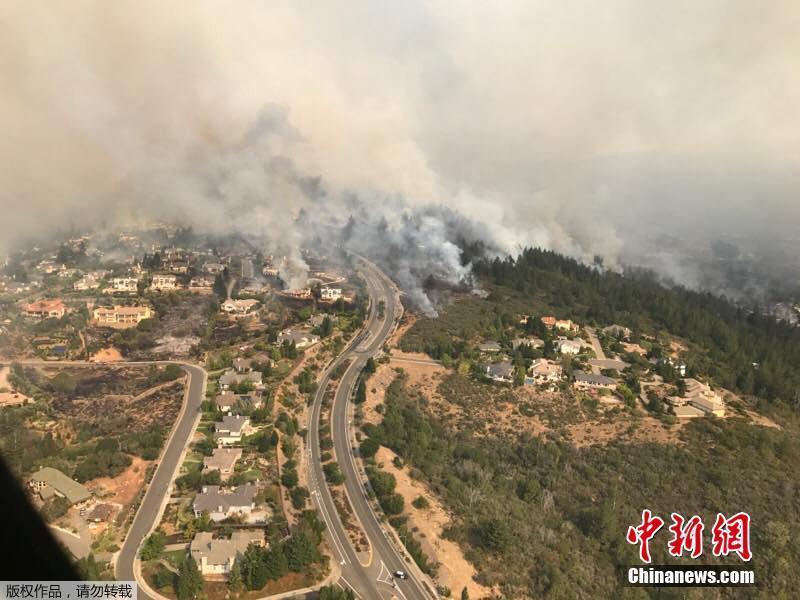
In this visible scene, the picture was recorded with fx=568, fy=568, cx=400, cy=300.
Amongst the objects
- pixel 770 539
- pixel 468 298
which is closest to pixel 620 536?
pixel 770 539

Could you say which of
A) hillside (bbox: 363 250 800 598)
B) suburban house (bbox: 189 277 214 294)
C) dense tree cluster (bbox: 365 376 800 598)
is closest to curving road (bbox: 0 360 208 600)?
dense tree cluster (bbox: 365 376 800 598)

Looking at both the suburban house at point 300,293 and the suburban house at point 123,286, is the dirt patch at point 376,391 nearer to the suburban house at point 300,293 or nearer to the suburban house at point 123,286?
the suburban house at point 300,293

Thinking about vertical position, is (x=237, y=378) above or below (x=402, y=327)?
below

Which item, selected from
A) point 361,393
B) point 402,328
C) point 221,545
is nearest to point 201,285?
point 402,328

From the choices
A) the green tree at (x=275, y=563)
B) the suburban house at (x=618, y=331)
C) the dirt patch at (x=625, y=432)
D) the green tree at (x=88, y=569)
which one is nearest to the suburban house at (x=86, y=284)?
the green tree at (x=88, y=569)

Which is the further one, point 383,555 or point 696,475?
point 696,475

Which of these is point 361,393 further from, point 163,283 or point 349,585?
point 163,283

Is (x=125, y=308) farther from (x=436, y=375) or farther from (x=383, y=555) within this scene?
(x=383, y=555)
